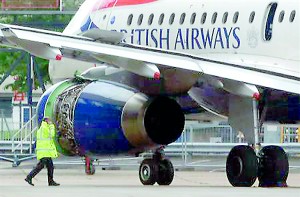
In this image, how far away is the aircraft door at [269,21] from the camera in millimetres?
22328

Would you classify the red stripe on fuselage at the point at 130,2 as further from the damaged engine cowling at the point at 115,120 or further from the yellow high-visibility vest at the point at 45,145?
the yellow high-visibility vest at the point at 45,145

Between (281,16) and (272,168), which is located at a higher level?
(281,16)

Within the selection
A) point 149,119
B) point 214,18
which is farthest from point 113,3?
point 149,119

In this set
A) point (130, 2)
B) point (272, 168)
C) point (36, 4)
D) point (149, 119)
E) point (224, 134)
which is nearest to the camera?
point (272, 168)

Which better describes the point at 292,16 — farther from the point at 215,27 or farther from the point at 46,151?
the point at 46,151

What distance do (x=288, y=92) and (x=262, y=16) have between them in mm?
2097

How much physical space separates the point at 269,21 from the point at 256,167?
8.12 ft

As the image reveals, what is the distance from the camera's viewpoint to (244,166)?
870 inches

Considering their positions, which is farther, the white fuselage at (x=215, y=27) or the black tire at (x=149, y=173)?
the black tire at (x=149, y=173)

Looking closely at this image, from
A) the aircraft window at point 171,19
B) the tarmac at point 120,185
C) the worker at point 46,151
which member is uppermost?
the aircraft window at point 171,19

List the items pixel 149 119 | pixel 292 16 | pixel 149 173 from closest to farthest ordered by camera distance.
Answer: pixel 292 16 < pixel 149 119 < pixel 149 173

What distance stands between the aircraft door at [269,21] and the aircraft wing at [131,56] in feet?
3.35

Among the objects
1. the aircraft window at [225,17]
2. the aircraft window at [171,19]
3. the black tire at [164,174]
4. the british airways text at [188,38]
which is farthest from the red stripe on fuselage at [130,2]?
the black tire at [164,174]

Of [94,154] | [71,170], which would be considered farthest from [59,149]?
[71,170]
